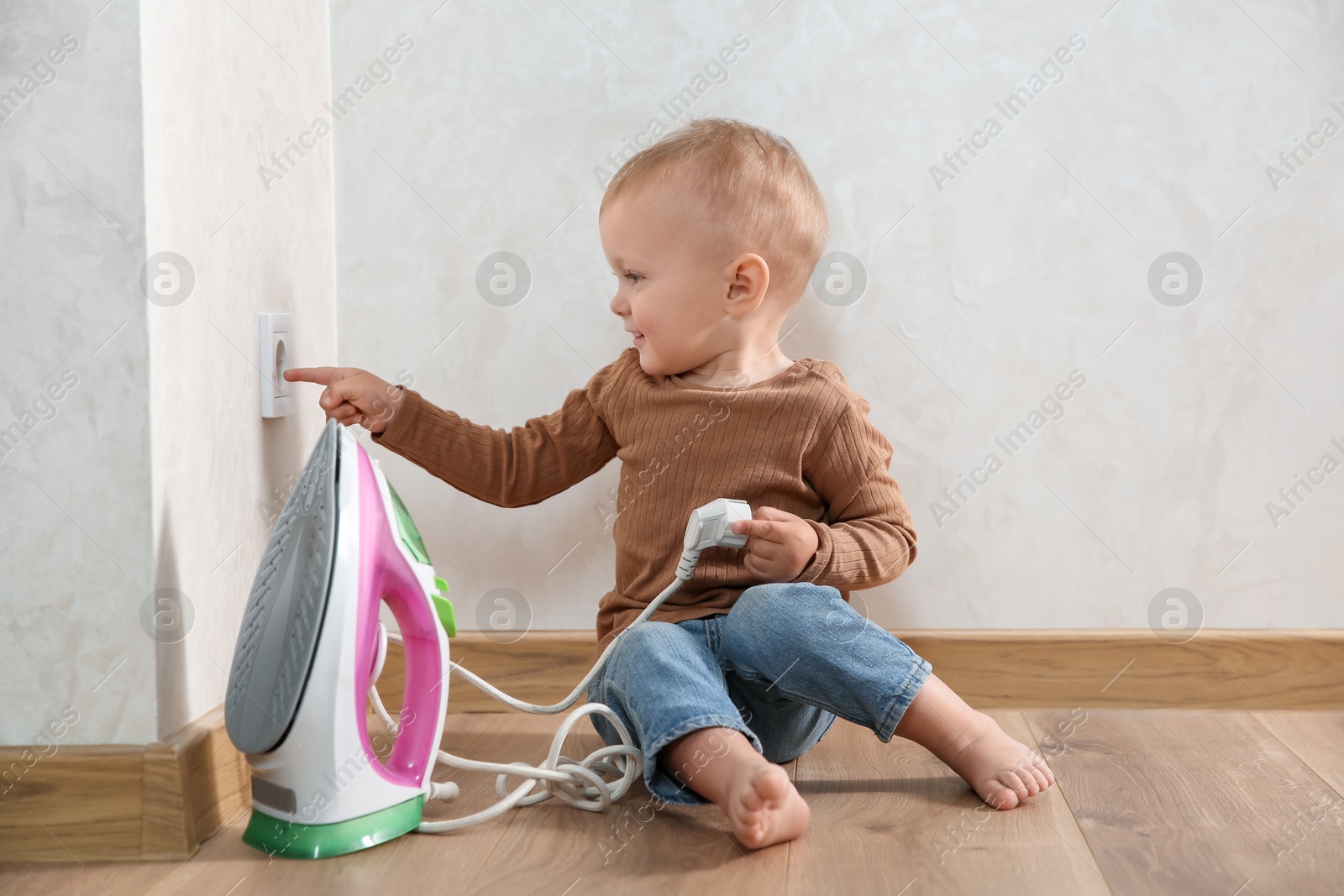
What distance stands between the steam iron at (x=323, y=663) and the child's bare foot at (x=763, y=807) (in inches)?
9.8

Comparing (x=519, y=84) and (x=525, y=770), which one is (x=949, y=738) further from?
(x=519, y=84)

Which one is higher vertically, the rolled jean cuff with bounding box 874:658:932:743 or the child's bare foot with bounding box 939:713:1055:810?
the rolled jean cuff with bounding box 874:658:932:743

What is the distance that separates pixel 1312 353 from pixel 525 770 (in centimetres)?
92

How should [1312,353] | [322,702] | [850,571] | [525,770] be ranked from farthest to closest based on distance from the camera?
[1312,353], [850,571], [525,770], [322,702]

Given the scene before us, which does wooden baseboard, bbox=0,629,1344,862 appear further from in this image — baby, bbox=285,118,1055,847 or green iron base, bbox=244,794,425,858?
green iron base, bbox=244,794,425,858

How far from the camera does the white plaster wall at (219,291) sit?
80cm

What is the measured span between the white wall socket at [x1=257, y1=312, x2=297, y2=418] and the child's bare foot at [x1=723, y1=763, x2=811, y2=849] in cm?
54

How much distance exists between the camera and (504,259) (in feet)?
3.85

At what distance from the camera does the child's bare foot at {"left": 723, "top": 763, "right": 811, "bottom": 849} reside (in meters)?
0.77

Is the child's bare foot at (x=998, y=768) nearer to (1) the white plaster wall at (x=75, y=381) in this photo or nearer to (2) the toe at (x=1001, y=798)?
(2) the toe at (x=1001, y=798)

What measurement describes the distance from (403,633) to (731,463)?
348 mm

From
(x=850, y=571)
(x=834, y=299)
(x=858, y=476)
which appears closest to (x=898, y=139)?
(x=834, y=299)

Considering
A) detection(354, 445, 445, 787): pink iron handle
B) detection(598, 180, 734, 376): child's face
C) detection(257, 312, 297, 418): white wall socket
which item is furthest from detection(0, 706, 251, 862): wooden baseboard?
detection(598, 180, 734, 376): child's face

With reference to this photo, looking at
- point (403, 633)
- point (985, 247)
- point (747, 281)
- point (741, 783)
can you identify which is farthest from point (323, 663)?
point (985, 247)
